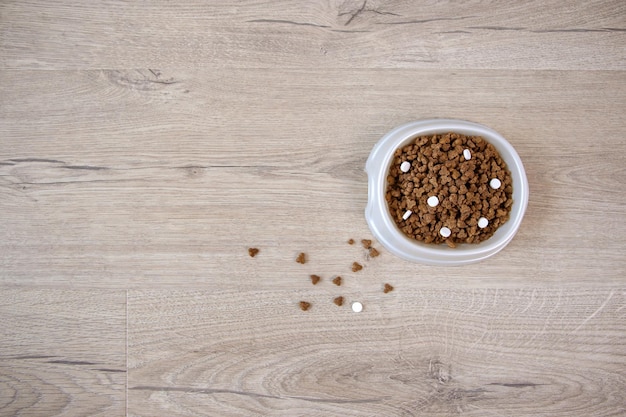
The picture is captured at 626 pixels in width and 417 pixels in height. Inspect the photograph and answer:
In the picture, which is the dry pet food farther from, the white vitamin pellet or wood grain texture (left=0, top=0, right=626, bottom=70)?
wood grain texture (left=0, top=0, right=626, bottom=70)

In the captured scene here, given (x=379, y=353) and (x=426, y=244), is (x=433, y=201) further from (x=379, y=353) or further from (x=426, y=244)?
(x=379, y=353)

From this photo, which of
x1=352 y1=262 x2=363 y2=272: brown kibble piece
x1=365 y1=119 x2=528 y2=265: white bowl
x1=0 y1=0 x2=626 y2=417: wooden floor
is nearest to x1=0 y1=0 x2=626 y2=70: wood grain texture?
x1=0 y1=0 x2=626 y2=417: wooden floor

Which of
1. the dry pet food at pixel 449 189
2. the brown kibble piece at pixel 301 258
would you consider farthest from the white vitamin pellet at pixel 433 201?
the brown kibble piece at pixel 301 258

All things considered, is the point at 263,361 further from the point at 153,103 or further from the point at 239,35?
the point at 239,35

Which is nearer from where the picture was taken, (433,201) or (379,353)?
(433,201)

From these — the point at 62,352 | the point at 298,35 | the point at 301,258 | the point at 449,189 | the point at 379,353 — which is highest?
the point at 298,35

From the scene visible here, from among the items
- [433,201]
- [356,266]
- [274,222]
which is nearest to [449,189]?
[433,201]

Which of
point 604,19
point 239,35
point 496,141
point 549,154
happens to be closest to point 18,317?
point 239,35
